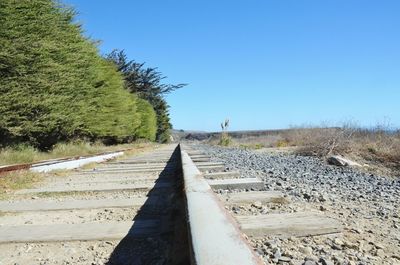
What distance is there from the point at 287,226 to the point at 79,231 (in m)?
1.29

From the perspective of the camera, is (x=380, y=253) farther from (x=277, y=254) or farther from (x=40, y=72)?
(x=40, y=72)

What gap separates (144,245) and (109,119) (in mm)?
16997

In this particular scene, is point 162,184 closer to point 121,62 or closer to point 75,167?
point 75,167

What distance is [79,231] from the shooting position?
267 cm

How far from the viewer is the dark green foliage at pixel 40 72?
346 inches

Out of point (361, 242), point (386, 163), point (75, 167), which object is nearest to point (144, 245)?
point (361, 242)

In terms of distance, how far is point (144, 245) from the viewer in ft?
7.82

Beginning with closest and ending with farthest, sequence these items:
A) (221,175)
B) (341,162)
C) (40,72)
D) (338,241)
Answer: (338,241)
(221,175)
(40,72)
(341,162)

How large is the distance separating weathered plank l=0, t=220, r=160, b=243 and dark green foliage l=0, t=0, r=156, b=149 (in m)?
6.44

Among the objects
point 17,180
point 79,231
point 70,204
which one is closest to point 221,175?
point 70,204

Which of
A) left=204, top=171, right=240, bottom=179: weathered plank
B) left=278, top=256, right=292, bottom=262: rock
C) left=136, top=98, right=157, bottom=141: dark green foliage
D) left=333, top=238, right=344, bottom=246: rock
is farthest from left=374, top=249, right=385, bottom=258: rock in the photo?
left=136, top=98, right=157, bottom=141: dark green foliage

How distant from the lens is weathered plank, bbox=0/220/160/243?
8.30ft

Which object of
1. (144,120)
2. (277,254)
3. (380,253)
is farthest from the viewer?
(144,120)

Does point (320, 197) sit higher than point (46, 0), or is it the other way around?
point (46, 0)
